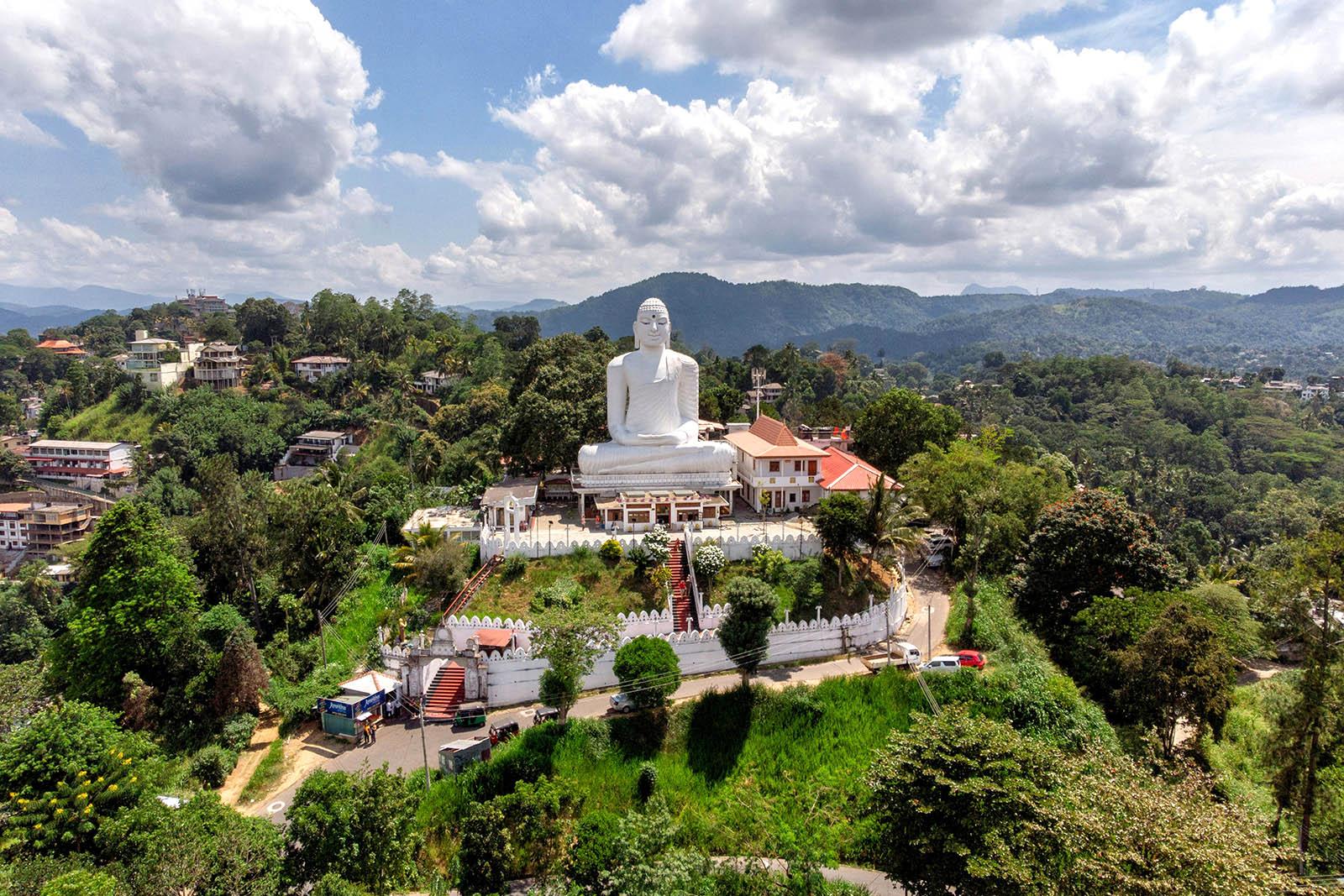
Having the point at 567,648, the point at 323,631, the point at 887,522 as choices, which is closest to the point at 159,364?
the point at 323,631

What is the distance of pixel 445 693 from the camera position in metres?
18.8

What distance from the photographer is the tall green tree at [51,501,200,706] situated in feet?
64.5

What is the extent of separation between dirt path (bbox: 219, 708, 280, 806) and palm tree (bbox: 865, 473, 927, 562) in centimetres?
1685

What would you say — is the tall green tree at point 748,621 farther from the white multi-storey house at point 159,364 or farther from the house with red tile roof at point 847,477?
the white multi-storey house at point 159,364

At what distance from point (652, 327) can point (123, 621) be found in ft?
62.1

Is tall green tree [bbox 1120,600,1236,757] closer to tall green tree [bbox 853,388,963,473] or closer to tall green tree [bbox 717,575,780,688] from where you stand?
tall green tree [bbox 717,575,780,688]

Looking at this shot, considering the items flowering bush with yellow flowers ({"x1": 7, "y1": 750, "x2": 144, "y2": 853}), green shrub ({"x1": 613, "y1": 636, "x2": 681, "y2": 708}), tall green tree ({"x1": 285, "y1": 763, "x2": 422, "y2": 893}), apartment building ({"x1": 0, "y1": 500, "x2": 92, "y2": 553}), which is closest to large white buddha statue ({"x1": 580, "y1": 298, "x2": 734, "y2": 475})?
green shrub ({"x1": 613, "y1": 636, "x2": 681, "y2": 708})

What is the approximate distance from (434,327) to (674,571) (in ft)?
211

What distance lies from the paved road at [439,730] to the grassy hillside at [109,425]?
55300 millimetres

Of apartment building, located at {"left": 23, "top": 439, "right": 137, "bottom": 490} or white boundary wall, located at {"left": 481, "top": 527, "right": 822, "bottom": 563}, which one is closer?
white boundary wall, located at {"left": 481, "top": 527, "right": 822, "bottom": 563}

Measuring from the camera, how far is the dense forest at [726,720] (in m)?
11.4

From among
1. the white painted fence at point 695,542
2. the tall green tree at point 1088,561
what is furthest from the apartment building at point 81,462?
the tall green tree at point 1088,561

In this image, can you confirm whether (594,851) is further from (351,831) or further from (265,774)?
(265,774)

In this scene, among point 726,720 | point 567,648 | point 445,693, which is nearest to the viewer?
point 567,648
